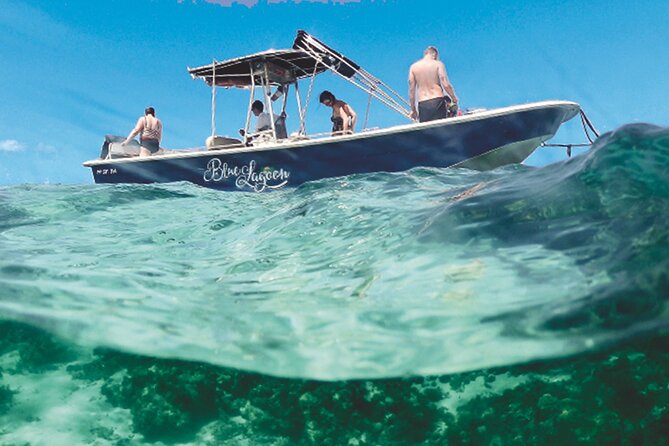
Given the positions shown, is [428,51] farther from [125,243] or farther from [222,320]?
[222,320]

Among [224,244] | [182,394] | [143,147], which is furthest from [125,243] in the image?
[143,147]

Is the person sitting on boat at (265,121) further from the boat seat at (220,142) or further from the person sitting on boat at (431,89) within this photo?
the person sitting on boat at (431,89)

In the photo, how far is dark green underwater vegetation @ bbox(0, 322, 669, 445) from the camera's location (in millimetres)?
3115

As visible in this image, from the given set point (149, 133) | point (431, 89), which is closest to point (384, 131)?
point (431, 89)

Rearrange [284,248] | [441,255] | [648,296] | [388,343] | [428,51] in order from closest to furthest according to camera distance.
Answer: [648,296], [388,343], [441,255], [284,248], [428,51]

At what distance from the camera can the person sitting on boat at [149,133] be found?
11.6m

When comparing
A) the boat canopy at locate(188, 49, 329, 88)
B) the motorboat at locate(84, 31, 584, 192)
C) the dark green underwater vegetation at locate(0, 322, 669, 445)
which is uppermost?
the boat canopy at locate(188, 49, 329, 88)

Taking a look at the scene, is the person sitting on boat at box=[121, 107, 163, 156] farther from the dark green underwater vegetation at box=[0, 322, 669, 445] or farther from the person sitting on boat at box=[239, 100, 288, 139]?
the dark green underwater vegetation at box=[0, 322, 669, 445]

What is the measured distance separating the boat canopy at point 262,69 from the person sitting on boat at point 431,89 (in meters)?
2.96

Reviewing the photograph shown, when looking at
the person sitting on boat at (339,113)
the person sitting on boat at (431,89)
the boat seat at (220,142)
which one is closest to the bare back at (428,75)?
the person sitting on boat at (431,89)

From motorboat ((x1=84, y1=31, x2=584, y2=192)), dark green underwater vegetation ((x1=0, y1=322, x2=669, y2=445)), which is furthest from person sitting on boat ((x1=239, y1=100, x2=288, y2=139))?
dark green underwater vegetation ((x1=0, y1=322, x2=669, y2=445))

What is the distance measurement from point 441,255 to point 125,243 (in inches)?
103

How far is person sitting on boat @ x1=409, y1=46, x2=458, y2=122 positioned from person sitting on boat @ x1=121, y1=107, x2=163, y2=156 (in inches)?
203

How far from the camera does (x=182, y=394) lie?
11.0ft
